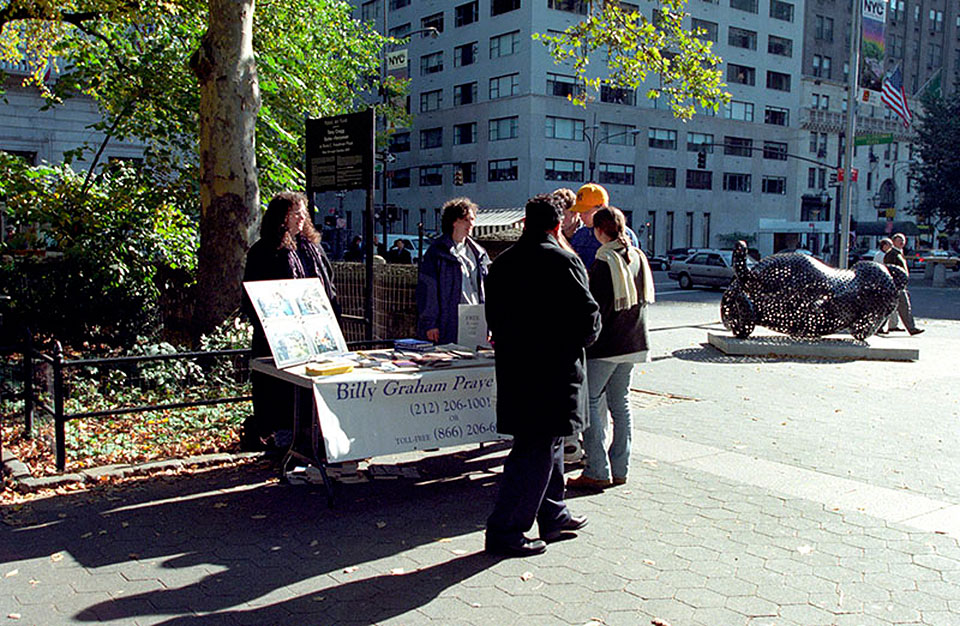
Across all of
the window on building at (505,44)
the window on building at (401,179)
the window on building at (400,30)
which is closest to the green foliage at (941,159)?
the window on building at (505,44)

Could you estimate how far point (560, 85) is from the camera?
192 feet

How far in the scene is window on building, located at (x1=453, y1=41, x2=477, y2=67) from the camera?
202 feet

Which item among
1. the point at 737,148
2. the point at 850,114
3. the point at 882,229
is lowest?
the point at 882,229

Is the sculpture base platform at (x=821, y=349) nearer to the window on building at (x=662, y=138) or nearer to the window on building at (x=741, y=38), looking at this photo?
the window on building at (x=662, y=138)

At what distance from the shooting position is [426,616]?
3895 mm

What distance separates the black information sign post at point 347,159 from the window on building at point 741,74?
6512 centimetres

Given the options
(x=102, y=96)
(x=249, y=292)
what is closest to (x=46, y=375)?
(x=249, y=292)

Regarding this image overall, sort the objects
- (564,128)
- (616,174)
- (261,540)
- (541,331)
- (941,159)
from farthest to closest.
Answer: (616,174) < (564,128) < (941,159) < (261,540) < (541,331)

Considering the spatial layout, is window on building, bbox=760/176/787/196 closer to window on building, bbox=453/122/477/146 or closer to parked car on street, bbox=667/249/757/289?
window on building, bbox=453/122/477/146

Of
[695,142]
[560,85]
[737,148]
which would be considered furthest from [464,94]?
[737,148]

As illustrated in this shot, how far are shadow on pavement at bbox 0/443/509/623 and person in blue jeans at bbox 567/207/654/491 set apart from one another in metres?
0.80

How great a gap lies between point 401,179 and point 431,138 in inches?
187

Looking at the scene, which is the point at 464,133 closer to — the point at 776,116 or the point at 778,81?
the point at 776,116

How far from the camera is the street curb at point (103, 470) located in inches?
227
